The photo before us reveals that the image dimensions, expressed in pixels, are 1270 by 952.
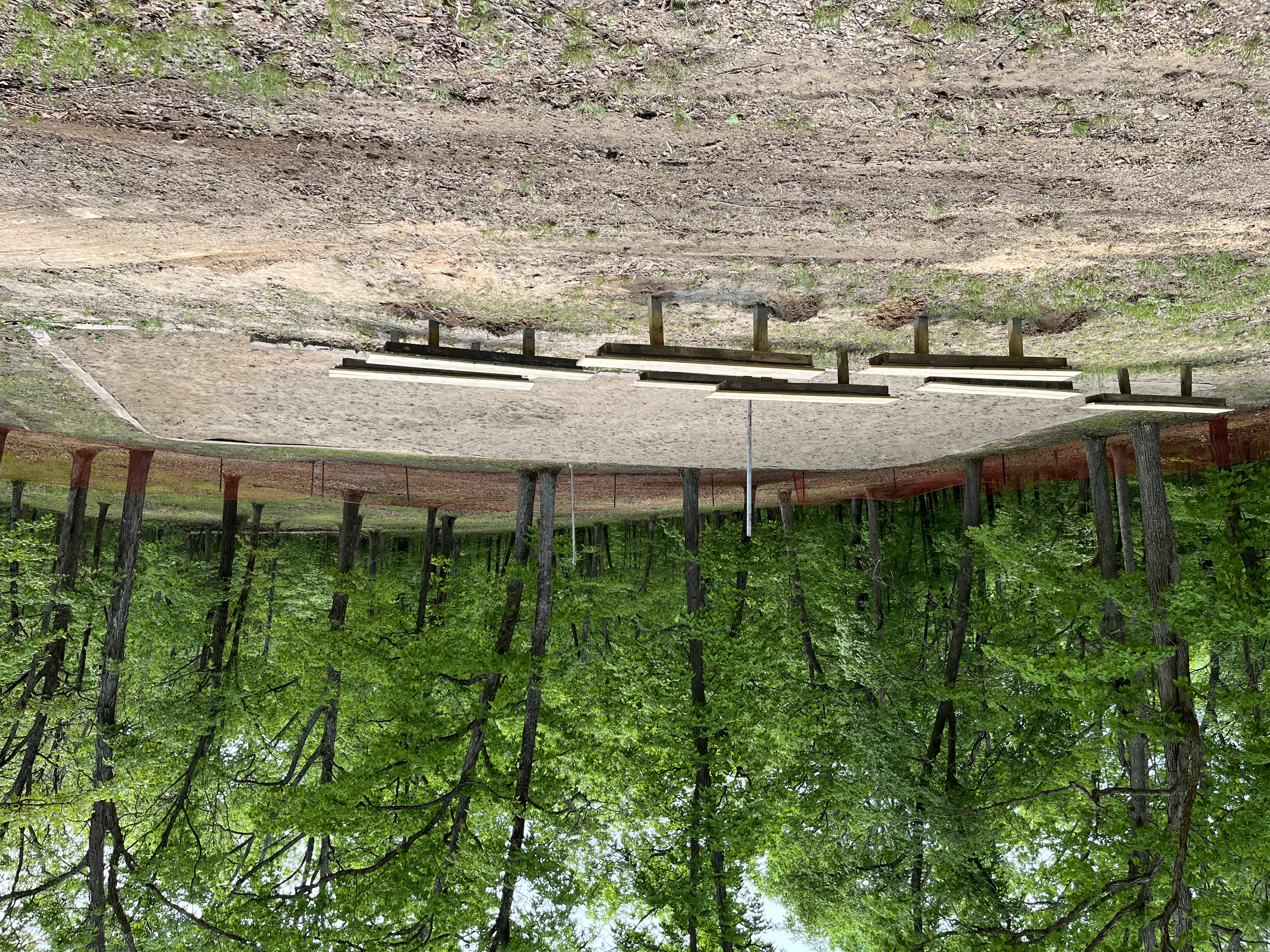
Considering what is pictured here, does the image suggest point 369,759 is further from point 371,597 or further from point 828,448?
point 828,448

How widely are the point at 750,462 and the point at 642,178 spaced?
218 centimetres

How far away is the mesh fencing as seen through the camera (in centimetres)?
1029

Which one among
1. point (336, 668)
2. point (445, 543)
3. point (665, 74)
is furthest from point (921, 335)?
point (445, 543)

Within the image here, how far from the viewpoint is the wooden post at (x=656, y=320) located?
17.9 ft

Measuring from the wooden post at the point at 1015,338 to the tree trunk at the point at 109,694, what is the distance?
11.2 m

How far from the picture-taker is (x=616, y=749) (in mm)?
13500

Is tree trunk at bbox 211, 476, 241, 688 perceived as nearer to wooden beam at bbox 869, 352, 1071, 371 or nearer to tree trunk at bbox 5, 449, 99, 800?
tree trunk at bbox 5, 449, 99, 800

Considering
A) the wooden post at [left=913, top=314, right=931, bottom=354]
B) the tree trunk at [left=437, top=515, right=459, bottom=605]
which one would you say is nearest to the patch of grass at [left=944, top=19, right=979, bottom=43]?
the wooden post at [left=913, top=314, right=931, bottom=354]

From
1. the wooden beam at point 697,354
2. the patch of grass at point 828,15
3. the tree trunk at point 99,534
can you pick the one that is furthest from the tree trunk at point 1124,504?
the tree trunk at point 99,534

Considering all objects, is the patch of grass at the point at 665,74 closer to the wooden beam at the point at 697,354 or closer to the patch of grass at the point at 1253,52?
the wooden beam at the point at 697,354

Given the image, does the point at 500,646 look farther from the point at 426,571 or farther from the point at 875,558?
the point at 875,558

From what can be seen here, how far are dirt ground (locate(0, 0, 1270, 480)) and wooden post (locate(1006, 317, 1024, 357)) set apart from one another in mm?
225

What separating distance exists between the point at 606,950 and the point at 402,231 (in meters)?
11.9

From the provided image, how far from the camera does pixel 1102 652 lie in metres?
8.15
